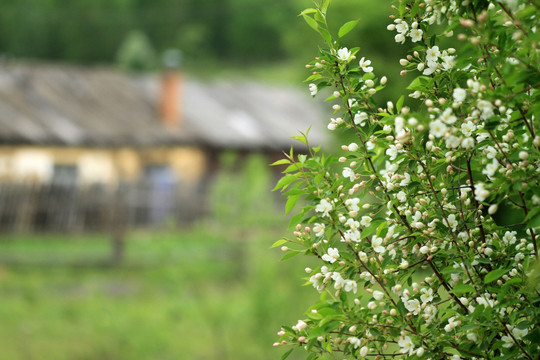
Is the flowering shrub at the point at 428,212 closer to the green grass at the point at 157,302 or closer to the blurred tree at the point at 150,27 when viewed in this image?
the green grass at the point at 157,302

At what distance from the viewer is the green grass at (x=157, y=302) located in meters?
7.53

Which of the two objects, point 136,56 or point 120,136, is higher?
point 136,56

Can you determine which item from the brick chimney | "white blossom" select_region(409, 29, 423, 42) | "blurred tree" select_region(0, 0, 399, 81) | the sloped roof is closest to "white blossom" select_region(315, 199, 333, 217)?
"white blossom" select_region(409, 29, 423, 42)

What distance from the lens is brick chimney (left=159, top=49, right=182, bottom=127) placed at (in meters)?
23.2

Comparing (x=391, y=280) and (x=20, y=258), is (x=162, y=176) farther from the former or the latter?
(x=391, y=280)

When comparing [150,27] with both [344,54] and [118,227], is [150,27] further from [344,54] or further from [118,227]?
[344,54]

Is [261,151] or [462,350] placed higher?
[261,151]

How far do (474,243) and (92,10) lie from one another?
189ft

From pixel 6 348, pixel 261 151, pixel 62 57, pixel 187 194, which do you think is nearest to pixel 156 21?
pixel 62 57

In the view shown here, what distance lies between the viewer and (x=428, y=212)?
2.06 m

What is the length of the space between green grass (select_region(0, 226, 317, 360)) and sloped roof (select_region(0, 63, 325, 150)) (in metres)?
7.57

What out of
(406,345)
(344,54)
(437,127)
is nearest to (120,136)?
(344,54)

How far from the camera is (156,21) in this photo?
190 feet

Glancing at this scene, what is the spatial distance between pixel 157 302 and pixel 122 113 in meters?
13.1
